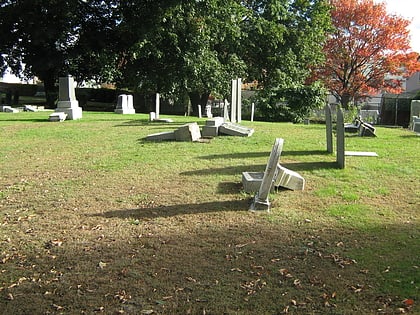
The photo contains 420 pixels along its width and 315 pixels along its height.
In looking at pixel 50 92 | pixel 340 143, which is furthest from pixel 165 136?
pixel 50 92

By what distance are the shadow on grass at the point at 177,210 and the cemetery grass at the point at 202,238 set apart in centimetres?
3

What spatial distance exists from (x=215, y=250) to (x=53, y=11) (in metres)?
24.6

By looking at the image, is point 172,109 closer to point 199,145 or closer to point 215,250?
point 199,145

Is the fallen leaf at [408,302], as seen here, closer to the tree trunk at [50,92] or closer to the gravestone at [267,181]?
the gravestone at [267,181]

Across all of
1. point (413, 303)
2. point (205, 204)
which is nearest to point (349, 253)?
point (413, 303)

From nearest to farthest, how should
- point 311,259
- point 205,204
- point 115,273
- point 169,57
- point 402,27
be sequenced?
point 115,273 < point 311,259 < point 205,204 < point 169,57 < point 402,27

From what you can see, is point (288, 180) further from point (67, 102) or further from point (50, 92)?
point (50, 92)

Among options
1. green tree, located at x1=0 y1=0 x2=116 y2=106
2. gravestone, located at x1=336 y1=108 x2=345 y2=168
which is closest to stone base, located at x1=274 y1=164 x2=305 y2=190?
gravestone, located at x1=336 y1=108 x2=345 y2=168

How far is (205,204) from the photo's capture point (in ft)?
18.7

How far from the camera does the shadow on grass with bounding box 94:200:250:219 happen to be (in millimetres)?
5281

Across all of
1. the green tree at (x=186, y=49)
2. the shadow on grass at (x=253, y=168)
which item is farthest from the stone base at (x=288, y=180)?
the green tree at (x=186, y=49)

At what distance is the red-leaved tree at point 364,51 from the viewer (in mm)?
30422

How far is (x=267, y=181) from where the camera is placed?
5363 millimetres

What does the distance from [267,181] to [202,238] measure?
124cm
